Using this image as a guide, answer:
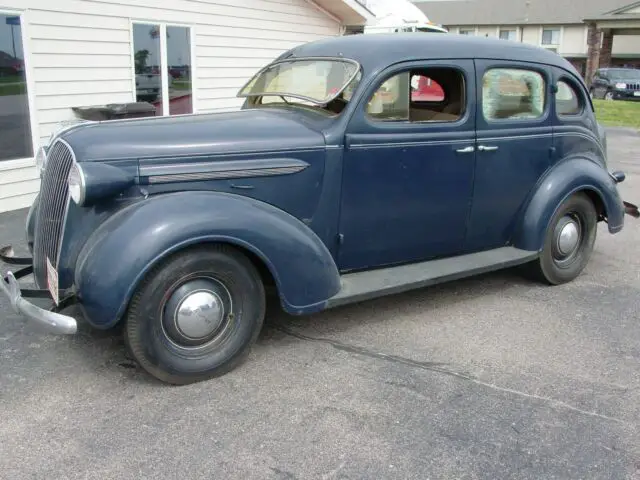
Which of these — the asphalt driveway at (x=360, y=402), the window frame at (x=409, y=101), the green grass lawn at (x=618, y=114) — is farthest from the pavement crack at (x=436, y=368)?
the green grass lawn at (x=618, y=114)

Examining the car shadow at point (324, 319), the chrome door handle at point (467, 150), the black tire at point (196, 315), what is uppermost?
the chrome door handle at point (467, 150)

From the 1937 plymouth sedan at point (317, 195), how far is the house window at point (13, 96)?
10.9 ft

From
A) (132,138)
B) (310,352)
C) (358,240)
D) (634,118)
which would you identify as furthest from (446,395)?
(634,118)

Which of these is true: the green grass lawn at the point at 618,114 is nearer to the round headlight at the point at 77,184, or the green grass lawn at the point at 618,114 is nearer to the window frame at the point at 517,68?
the window frame at the point at 517,68

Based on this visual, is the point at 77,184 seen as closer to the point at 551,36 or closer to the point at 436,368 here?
the point at 436,368

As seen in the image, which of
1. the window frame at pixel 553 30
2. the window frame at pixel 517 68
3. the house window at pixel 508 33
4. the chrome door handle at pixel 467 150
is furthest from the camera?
the house window at pixel 508 33

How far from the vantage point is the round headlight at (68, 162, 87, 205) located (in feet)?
10.5

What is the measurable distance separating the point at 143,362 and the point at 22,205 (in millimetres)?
4805

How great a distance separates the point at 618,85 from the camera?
25.8m

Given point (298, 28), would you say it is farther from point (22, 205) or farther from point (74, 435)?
point (74, 435)

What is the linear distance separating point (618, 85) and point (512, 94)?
79.5ft

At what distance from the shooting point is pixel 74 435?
297cm

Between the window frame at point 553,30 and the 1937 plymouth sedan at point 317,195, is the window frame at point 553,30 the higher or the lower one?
the higher one

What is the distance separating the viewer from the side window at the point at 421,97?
13.4 feet
